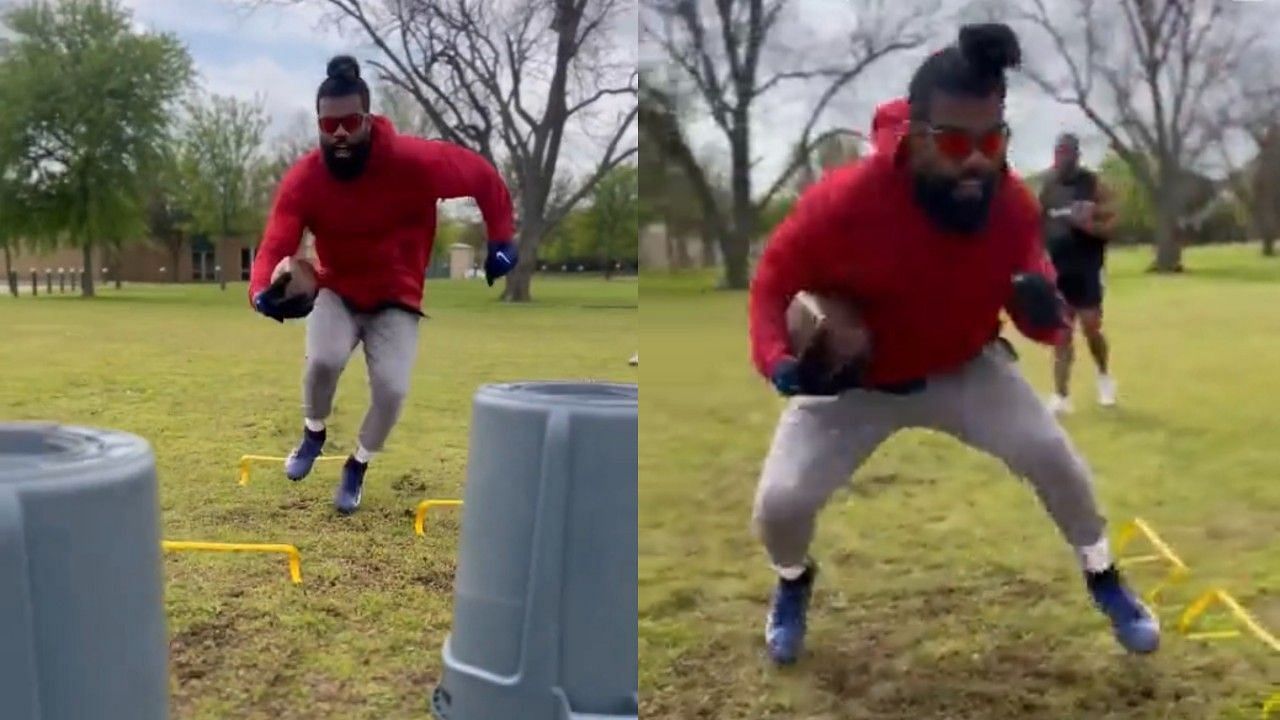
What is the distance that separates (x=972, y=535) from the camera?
5.51 feet

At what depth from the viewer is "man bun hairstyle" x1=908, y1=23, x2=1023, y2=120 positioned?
1.33 m

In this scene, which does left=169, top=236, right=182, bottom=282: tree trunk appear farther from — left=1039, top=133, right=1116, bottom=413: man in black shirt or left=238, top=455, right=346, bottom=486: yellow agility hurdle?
left=1039, top=133, right=1116, bottom=413: man in black shirt

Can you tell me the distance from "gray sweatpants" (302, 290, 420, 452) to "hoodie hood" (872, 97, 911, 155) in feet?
5.58

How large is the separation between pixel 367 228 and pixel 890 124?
1669mm

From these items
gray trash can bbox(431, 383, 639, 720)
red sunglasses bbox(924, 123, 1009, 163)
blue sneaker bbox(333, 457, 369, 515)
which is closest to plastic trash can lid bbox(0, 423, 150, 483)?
gray trash can bbox(431, 383, 639, 720)

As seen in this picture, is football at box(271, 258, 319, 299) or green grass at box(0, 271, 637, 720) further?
football at box(271, 258, 319, 299)

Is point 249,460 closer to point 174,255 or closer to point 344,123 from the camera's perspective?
point 344,123

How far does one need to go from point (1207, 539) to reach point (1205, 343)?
9.9 inches

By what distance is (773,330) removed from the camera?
141 cm

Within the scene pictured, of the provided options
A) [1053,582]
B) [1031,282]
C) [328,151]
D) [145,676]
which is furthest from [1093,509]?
[328,151]

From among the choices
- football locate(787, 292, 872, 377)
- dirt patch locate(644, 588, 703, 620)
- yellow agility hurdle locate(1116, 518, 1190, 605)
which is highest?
football locate(787, 292, 872, 377)

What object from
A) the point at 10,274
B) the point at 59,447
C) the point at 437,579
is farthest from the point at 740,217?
the point at 10,274

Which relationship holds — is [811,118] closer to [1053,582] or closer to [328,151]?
[1053,582]

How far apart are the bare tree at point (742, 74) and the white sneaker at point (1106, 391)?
0.49 meters
